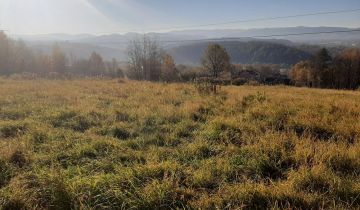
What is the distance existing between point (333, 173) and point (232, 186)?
1.49 m

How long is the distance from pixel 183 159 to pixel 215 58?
73435 mm

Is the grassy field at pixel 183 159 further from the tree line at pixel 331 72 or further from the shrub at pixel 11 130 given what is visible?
the tree line at pixel 331 72

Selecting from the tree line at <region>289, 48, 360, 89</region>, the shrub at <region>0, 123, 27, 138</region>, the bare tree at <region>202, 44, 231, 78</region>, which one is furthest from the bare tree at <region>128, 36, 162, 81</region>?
the shrub at <region>0, 123, 27, 138</region>

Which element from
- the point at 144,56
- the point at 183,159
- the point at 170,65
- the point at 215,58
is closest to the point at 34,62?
the point at 144,56

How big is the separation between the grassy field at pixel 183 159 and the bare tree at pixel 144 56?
245ft

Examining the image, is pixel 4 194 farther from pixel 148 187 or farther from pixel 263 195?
pixel 263 195

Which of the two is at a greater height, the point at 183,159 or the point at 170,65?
the point at 183,159

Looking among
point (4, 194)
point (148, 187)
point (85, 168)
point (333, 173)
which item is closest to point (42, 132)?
point (85, 168)

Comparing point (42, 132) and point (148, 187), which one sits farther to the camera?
point (42, 132)

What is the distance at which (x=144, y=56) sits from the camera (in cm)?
8725

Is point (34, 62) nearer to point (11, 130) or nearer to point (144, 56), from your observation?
point (144, 56)

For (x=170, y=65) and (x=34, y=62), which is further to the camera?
(x=170, y=65)

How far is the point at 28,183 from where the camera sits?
5.32 m

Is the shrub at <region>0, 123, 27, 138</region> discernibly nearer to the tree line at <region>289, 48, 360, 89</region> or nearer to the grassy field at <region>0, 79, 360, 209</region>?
the grassy field at <region>0, 79, 360, 209</region>
